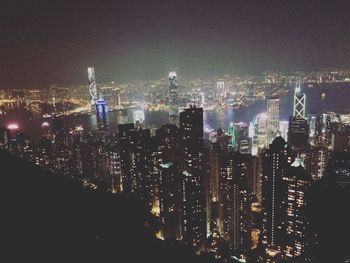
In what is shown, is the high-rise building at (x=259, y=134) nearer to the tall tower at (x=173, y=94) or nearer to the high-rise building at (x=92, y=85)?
the tall tower at (x=173, y=94)

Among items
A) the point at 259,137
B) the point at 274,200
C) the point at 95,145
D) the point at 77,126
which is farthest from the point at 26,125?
the point at 274,200

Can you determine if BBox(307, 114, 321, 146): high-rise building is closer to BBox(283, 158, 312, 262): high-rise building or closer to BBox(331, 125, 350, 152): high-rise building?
BBox(331, 125, 350, 152): high-rise building

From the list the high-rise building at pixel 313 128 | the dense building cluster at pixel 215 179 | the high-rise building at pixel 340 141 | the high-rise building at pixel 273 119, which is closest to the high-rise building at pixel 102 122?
the dense building cluster at pixel 215 179

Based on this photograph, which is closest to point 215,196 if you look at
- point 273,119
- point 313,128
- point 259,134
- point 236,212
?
point 236,212

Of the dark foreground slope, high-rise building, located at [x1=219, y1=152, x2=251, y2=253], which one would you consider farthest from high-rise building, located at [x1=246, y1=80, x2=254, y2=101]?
the dark foreground slope

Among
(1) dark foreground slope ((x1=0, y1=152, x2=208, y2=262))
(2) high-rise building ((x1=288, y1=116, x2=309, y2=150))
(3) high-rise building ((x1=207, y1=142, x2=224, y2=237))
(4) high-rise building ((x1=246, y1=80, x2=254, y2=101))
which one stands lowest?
(3) high-rise building ((x1=207, y1=142, x2=224, y2=237))
